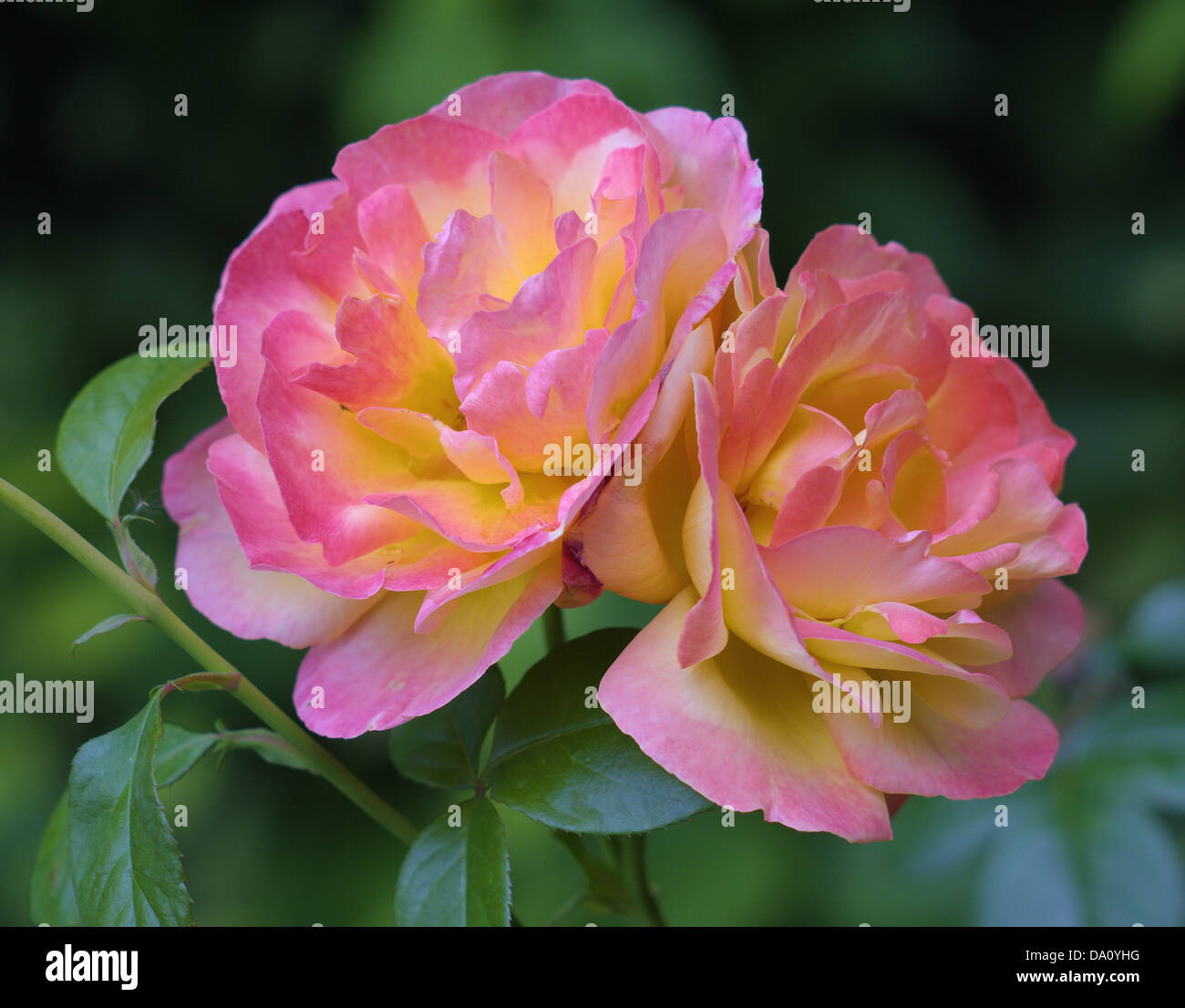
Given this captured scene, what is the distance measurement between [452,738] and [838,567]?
227 mm

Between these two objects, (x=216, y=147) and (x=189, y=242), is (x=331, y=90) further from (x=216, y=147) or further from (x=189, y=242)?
(x=189, y=242)

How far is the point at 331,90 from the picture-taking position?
1659mm

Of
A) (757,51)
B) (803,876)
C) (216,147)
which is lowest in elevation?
(803,876)

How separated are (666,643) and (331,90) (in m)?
1.45

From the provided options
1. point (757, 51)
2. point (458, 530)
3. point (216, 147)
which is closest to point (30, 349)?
point (216, 147)

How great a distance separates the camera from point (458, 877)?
498mm

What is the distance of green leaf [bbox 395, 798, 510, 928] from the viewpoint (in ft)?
1.59

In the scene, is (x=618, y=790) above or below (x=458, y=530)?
below

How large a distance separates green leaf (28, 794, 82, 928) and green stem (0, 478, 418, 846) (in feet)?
0.53
